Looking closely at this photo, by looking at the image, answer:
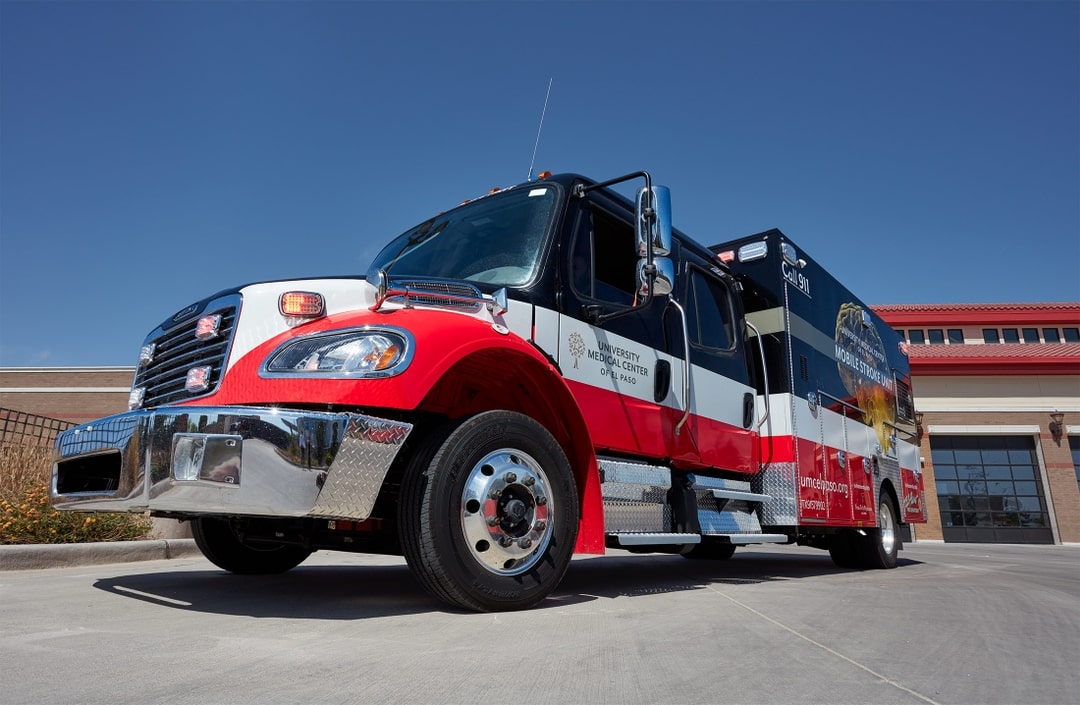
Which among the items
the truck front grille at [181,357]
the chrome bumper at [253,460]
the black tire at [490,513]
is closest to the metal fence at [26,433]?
the truck front grille at [181,357]

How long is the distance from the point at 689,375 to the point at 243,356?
3112 mm

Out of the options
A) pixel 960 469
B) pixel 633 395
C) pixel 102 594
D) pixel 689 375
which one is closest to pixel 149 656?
pixel 102 594

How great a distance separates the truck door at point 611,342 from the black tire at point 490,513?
622 millimetres

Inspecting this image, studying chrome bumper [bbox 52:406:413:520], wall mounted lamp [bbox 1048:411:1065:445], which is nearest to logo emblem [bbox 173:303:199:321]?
chrome bumper [bbox 52:406:413:520]

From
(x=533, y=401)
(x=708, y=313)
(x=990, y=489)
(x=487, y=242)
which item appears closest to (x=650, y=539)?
(x=533, y=401)

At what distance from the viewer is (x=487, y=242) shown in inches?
175

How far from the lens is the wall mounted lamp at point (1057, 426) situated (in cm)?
A: 2564

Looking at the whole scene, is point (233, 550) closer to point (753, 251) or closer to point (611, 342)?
point (611, 342)

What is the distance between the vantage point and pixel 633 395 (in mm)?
4543

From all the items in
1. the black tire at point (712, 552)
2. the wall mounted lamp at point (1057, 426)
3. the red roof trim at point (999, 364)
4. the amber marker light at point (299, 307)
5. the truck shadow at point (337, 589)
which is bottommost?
the truck shadow at point (337, 589)

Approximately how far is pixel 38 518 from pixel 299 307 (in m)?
4.90

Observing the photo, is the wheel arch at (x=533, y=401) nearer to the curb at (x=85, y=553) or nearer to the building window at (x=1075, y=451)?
the curb at (x=85, y=553)

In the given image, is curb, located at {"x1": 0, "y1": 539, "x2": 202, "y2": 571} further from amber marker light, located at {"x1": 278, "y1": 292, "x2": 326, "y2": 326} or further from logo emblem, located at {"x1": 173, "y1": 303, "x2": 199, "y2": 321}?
amber marker light, located at {"x1": 278, "y1": 292, "x2": 326, "y2": 326}

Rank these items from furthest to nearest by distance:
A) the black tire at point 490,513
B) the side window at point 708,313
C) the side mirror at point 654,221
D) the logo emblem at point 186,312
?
1. the side window at point 708,313
2. the side mirror at point 654,221
3. the logo emblem at point 186,312
4. the black tire at point 490,513
